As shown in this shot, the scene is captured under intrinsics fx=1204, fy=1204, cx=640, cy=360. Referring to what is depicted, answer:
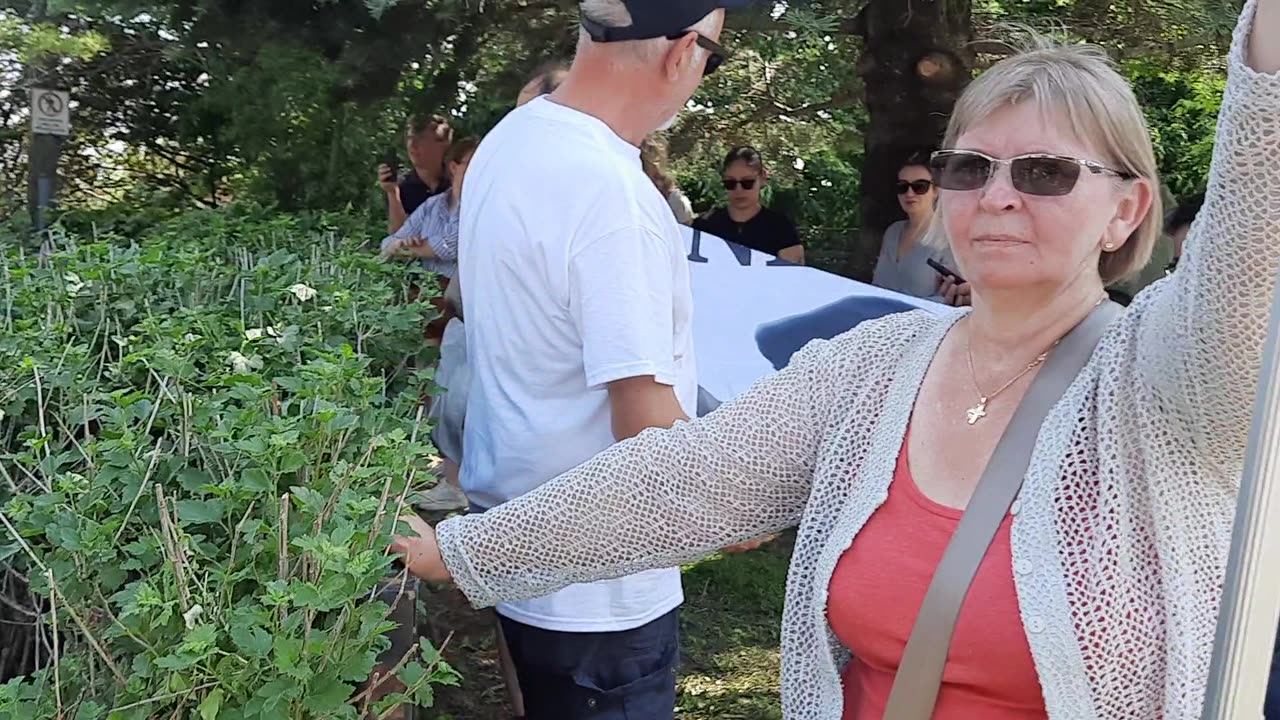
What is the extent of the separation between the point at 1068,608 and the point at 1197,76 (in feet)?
21.7

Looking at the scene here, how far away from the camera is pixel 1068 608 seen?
57.6 inches

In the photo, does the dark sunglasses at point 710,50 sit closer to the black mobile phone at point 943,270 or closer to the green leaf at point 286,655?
the green leaf at point 286,655

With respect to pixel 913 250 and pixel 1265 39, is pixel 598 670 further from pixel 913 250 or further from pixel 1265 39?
pixel 913 250

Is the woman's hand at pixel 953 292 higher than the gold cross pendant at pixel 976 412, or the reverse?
the gold cross pendant at pixel 976 412

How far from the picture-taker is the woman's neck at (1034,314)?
1.68 metres

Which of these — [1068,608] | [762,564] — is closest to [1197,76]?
[762,564]

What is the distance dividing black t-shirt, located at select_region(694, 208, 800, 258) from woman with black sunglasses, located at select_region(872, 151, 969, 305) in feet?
Result: 2.75

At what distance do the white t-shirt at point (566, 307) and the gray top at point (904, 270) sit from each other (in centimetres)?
295

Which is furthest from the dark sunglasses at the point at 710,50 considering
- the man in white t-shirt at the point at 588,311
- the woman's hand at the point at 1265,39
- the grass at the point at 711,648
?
the grass at the point at 711,648

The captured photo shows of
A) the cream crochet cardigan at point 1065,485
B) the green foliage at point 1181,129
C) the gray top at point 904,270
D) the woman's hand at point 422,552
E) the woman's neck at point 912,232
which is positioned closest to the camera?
the cream crochet cardigan at point 1065,485

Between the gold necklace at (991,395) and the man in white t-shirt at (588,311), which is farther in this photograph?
the man in white t-shirt at (588,311)

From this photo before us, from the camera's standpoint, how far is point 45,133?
819 centimetres

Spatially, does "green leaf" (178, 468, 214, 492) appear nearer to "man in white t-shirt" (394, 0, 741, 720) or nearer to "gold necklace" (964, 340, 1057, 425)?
"man in white t-shirt" (394, 0, 741, 720)

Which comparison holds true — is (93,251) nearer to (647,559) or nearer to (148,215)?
(647,559)
